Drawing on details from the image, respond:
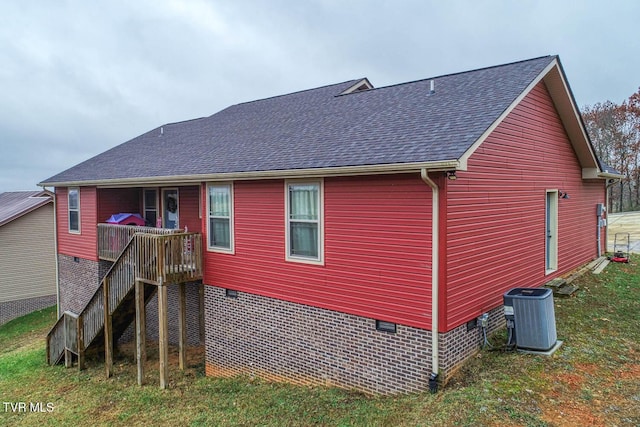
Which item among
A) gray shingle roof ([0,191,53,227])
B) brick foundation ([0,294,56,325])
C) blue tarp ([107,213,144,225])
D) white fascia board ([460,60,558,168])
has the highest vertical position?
white fascia board ([460,60,558,168])

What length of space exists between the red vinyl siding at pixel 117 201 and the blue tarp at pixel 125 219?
0.56m

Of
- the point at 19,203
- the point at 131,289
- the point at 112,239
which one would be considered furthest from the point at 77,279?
the point at 19,203

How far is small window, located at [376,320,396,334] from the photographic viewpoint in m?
6.88

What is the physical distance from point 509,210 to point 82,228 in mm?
12920

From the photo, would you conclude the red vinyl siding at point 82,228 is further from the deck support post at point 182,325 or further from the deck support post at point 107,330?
the deck support post at point 182,325

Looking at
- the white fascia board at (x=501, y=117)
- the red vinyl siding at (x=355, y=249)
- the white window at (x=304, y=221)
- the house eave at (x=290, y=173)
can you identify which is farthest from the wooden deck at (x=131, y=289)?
the white fascia board at (x=501, y=117)

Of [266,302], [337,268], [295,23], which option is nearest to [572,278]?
[337,268]

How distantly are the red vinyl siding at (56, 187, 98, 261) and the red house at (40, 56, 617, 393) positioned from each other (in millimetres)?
707

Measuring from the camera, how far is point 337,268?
753 centimetres

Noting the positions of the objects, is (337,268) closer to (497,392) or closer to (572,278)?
(497,392)

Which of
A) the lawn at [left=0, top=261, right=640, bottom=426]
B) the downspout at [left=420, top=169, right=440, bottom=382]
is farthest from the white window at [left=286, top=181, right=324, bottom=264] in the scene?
the lawn at [left=0, top=261, right=640, bottom=426]

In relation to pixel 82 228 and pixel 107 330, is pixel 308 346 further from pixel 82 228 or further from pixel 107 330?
pixel 82 228

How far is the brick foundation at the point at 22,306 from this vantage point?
19016mm

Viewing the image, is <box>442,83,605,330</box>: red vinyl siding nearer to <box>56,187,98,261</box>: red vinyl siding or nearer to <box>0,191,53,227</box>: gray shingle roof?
<box>56,187,98,261</box>: red vinyl siding
